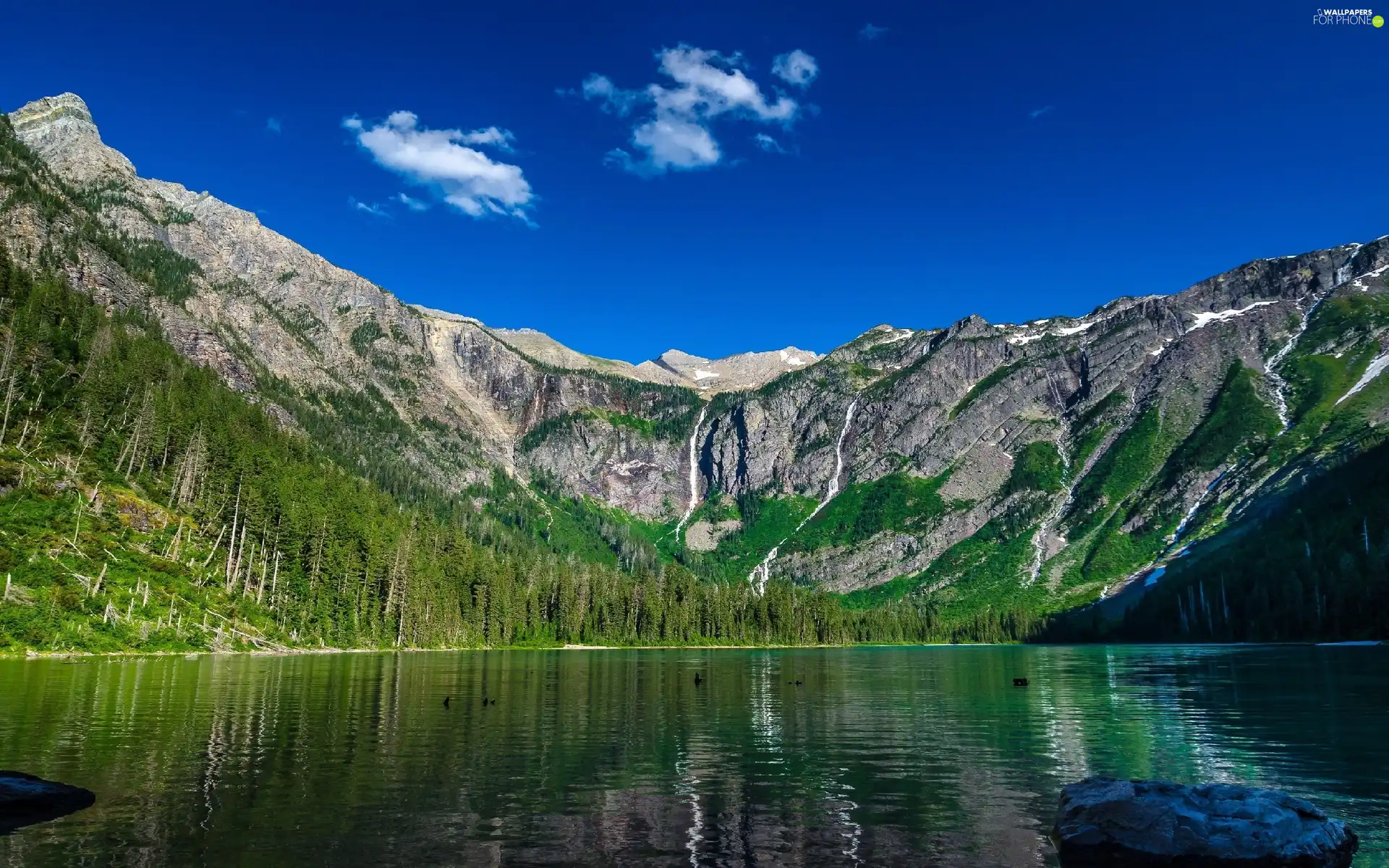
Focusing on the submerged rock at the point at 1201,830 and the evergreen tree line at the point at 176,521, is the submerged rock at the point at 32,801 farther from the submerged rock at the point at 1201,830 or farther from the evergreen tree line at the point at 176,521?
the evergreen tree line at the point at 176,521

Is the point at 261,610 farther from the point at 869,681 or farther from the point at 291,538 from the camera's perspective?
the point at 869,681

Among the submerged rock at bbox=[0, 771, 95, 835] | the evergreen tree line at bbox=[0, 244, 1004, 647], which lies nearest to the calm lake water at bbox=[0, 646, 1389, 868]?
the submerged rock at bbox=[0, 771, 95, 835]

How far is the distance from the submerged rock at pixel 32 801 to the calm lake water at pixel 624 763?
0.91 m

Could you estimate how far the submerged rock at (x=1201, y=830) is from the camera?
60.3 ft

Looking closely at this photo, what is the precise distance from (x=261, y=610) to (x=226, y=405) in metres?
74.1

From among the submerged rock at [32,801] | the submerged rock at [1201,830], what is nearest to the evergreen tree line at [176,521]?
the submerged rock at [32,801]

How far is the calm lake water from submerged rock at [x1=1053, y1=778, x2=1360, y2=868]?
1153 mm

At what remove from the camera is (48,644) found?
84.2 m

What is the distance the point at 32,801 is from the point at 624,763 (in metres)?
19.0

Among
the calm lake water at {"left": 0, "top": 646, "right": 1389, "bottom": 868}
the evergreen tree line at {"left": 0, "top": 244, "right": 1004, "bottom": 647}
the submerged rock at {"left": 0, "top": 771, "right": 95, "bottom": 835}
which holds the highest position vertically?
the evergreen tree line at {"left": 0, "top": 244, "right": 1004, "bottom": 647}

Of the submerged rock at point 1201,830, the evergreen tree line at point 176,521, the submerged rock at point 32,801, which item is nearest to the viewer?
the submerged rock at point 1201,830

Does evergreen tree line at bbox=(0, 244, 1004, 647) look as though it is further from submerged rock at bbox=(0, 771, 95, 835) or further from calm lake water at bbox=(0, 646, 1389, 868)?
submerged rock at bbox=(0, 771, 95, 835)

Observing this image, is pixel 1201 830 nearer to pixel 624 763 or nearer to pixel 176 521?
pixel 624 763

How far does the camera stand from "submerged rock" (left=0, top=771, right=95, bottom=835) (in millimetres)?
21953
